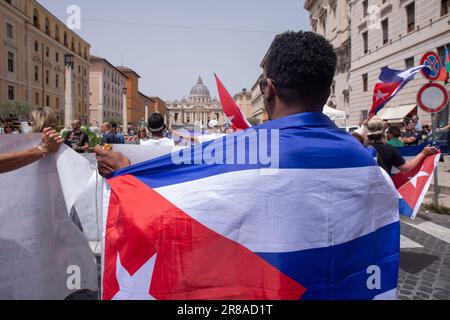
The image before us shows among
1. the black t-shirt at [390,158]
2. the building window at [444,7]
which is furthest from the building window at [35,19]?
the black t-shirt at [390,158]

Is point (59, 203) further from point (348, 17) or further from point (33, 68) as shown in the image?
point (33, 68)

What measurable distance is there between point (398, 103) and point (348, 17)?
43.2 feet

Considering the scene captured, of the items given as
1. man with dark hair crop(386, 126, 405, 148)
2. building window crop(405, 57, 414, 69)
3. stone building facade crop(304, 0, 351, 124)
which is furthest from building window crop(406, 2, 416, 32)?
man with dark hair crop(386, 126, 405, 148)

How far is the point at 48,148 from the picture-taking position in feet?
8.56

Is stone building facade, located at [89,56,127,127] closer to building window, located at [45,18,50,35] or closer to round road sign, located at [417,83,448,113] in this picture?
building window, located at [45,18,50,35]

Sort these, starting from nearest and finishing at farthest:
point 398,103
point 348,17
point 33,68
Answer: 1. point 398,103
2. point 348,17
3. point 33,68

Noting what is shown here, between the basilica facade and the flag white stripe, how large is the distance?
534 ft

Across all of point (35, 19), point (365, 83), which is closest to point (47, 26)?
point (35, 19)

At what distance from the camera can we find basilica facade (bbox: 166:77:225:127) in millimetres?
168875

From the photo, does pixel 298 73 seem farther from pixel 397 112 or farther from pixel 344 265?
pixel 397 112

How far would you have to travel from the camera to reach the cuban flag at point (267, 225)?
1.65 metres

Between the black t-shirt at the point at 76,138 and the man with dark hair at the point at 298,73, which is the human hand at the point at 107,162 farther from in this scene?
the black t-shirt at the point at 76,138

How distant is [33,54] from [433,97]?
4446 cm
